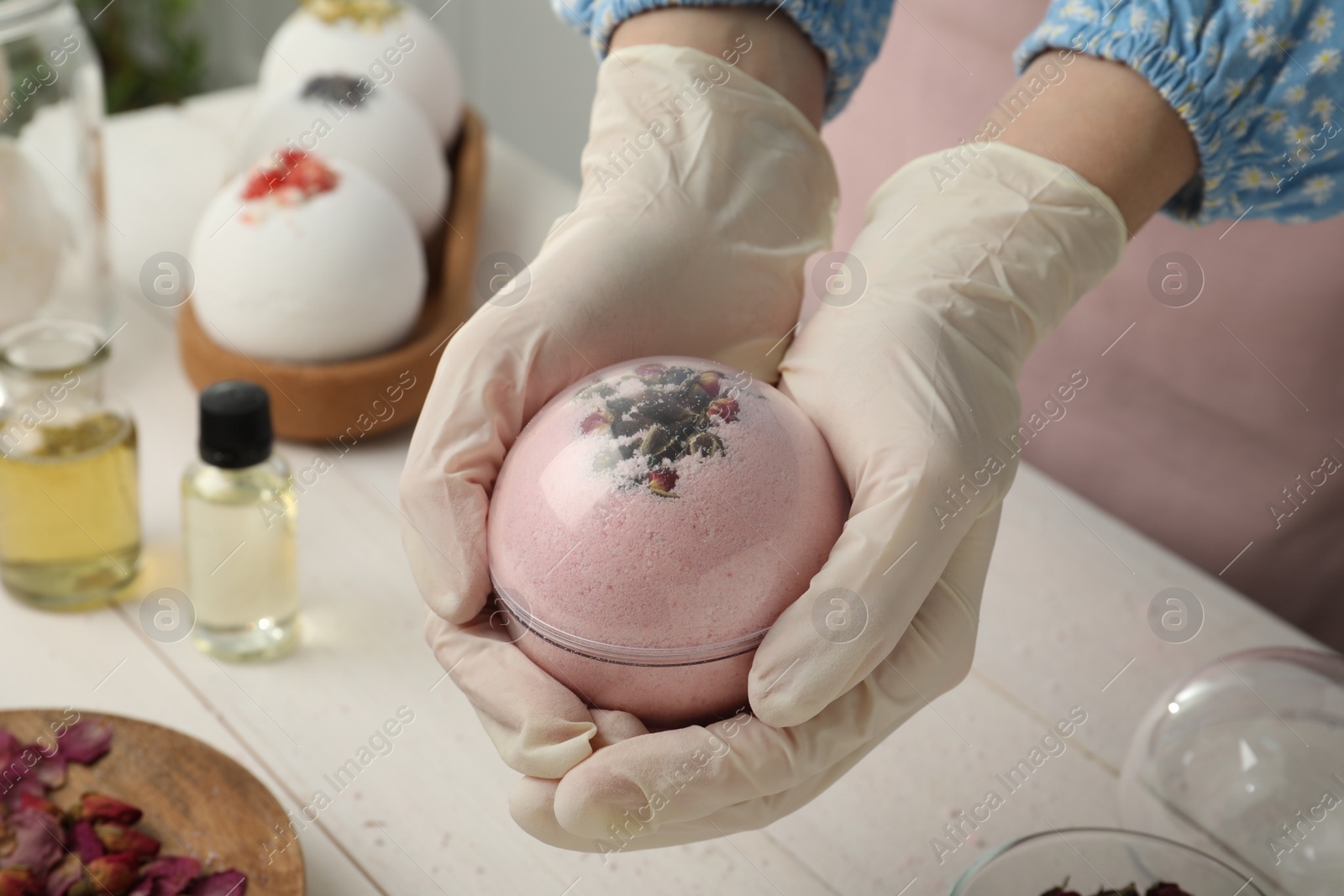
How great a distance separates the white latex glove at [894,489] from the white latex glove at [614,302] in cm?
5

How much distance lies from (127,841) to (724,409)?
1.63ft

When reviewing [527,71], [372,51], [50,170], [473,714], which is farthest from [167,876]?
[527,71]

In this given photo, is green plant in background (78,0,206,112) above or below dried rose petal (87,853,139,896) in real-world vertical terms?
below

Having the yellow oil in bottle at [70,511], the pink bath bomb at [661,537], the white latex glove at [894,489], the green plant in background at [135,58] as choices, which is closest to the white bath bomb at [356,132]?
the yellow oil in bottle at [70,511]

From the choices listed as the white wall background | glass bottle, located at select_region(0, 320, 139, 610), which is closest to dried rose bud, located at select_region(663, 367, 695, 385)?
glass bottle, located at select_region(0, 320, 139, 610)

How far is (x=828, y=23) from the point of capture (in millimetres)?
993

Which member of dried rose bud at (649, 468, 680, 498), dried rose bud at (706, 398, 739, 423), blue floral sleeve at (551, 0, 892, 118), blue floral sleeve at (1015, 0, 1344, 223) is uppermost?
blue floral sleeve at (1015, 0, 1344, 223)

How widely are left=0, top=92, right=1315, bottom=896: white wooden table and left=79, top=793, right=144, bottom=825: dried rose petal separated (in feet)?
0.37

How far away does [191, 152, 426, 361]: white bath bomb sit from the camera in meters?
1.20

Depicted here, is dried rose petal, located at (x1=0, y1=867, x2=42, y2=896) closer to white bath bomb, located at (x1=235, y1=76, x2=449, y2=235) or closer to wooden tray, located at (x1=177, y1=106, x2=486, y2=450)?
wooden tray, located at (x1=177, y1=106, x2=486, y2=450)

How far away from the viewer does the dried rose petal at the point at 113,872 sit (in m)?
0.79

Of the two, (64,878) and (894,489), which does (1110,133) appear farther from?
(64,878)

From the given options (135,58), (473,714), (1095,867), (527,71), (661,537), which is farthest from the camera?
(135,58)

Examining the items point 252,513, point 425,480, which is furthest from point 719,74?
point 252,513
